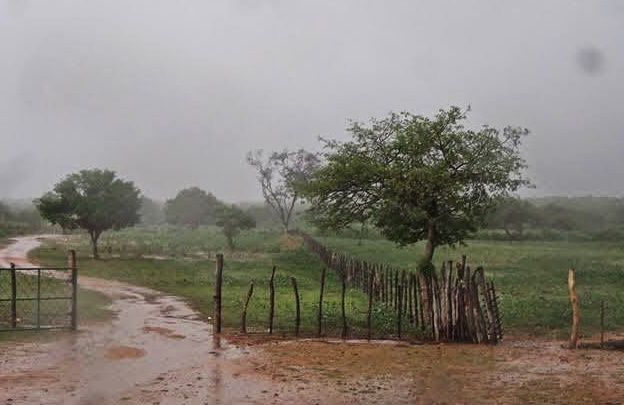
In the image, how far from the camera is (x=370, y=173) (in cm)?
2652

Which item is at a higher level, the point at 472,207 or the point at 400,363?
the point at 472,207

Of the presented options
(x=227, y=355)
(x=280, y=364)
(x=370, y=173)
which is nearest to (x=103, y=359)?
(x=227, y=355)

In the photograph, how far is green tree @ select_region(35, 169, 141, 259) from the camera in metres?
47.5

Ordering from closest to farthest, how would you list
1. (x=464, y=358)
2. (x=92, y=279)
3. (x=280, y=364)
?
(x=280, y=364)
(x=464, y=358)
(x=92, y=279)

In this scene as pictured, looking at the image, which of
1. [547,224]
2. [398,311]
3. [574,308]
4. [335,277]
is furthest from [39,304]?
[547,224]

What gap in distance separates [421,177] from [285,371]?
40.0 feet

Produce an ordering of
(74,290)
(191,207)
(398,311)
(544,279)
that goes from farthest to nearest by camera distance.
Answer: (191,207)
(544,279)
(398,311)
(74,290)

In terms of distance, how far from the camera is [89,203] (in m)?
47.4

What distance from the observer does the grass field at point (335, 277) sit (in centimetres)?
2397

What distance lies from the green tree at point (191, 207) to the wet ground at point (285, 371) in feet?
321

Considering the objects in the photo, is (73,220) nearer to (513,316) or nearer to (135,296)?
(135,296)

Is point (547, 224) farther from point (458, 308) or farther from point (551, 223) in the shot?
point (458, 308)

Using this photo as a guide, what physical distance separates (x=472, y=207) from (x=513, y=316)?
5.12 metres

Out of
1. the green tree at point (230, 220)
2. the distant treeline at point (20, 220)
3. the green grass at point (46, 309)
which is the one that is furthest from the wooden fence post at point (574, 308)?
the distant treeline at point (20, 220)
